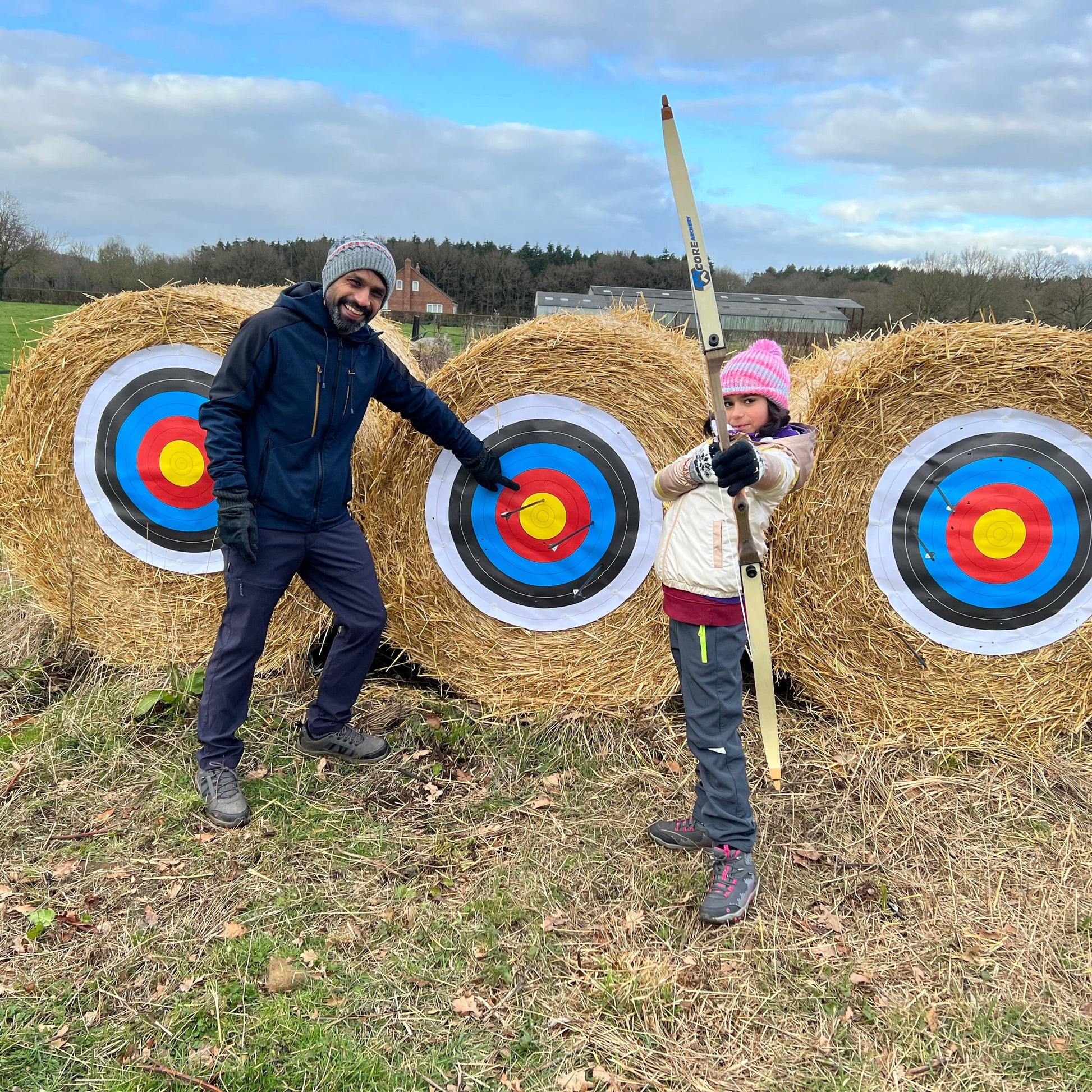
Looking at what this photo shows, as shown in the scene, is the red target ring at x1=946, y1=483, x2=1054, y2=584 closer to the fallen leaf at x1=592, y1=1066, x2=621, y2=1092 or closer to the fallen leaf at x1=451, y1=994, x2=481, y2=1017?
the fallen leaf at x1=592, y1=1066, x2=621, y2=1092

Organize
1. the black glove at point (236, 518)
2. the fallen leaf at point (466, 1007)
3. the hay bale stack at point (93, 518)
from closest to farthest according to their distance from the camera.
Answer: the fallen leaf at point (466, 1007), the black glove at point (236, 518), the hay bale stack at point (93, 518)

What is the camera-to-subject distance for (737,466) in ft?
7.71

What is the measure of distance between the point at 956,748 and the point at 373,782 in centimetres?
257

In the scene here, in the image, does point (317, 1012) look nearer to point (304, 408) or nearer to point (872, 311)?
point (304, 408)

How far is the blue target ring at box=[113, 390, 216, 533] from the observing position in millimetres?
3912

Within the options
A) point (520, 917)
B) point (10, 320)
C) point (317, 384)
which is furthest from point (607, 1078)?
point (10, 320)

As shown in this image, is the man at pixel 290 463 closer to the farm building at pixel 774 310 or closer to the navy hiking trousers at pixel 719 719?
the navy hiking trousers at pixel 719 719

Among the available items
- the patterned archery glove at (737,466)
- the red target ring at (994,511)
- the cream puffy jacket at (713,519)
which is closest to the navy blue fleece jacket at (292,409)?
the cream puffy jacket at (713,519)

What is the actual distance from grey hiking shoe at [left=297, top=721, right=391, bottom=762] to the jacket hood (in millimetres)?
1662

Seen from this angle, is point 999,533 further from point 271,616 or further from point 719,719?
point 271,616

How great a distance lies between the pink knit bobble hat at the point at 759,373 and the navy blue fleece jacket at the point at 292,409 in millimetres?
1431

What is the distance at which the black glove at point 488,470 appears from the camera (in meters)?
3.59

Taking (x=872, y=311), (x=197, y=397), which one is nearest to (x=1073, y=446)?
(x=197, y=397)

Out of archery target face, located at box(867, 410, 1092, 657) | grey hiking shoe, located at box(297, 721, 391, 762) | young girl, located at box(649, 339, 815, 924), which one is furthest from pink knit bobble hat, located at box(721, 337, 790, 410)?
grey hiking shoe, located at box(297, 721, 391, 762)
